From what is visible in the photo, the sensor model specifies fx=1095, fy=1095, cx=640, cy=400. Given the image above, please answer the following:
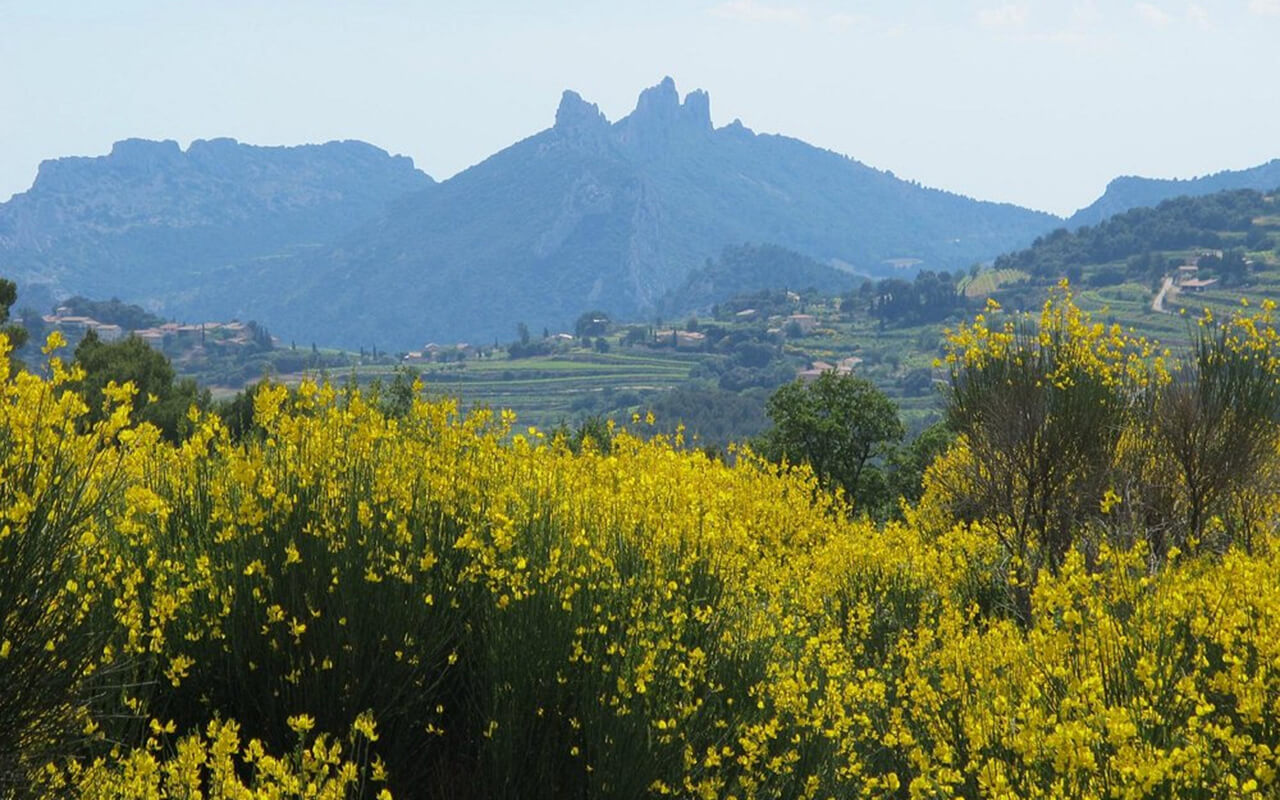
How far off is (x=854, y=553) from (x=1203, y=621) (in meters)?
7.45

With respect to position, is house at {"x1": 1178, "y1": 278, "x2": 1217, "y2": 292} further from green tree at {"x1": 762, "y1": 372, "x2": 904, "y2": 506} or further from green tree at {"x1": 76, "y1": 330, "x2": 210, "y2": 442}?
green tree at {"x1": 76, "y1": 330, "x2": 210, "y2": 442}

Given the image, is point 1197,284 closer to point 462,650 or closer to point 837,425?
point 837,425

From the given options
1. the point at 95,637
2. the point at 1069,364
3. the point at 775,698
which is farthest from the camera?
the point at 1069,364

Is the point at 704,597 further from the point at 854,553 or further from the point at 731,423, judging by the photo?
the point at 731,423

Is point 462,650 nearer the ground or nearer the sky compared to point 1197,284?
nearer the ground

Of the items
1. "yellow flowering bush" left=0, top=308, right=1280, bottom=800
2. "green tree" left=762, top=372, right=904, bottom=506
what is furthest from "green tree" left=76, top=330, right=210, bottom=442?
"yellow flowering bush" left=0, top=308, right=1280, bottom=800

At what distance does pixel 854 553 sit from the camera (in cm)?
1302

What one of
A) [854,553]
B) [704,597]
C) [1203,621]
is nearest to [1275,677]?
[1203,621]

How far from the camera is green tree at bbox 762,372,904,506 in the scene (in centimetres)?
4038

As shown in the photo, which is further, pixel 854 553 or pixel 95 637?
pixel 854 553

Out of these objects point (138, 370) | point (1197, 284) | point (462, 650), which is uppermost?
point (1197, 284)

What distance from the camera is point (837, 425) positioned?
4019cm

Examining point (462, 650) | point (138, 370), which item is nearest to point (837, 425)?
point (138, 370)

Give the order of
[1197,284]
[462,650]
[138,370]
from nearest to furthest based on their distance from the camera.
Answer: [462,650] < [138,370] < [1197,284]
